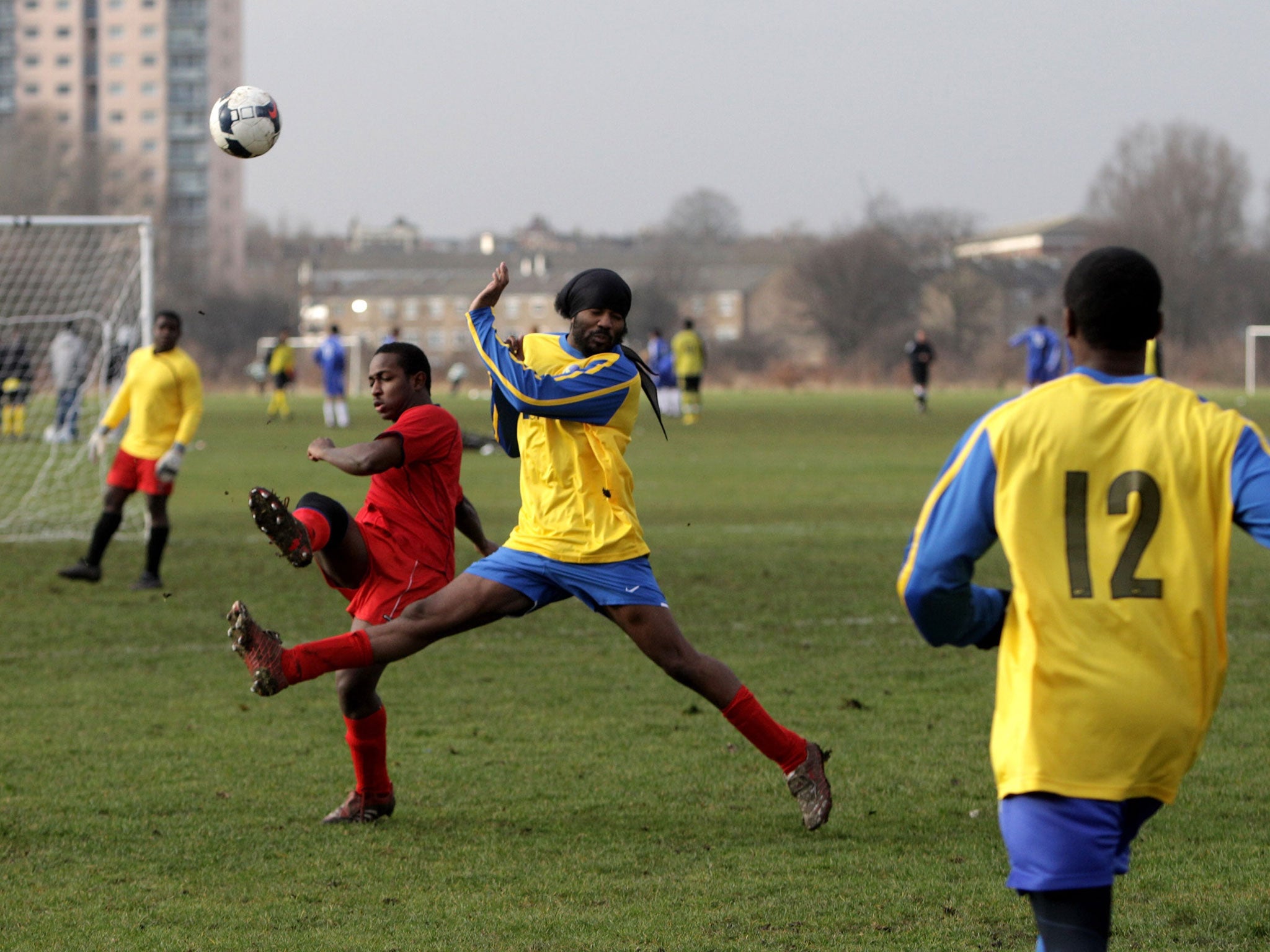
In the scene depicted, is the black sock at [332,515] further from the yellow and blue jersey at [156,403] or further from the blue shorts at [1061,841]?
the yellow and blue jersey at [156,403]

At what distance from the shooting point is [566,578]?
4.93 m

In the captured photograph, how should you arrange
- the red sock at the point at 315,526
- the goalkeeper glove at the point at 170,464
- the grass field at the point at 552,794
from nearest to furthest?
the grass field at the point at 552,794, the red sock at the point at 315,526, the goalkeeper glove at the point at 170,464

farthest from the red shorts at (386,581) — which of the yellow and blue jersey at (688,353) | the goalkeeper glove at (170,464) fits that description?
the yellow and blue jersey at (688,353)

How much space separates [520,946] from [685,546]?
9525 millimetres

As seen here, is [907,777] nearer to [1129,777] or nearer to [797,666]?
[797,666]

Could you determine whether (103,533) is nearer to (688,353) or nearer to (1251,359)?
(688,353)

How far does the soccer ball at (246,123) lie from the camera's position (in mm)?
6188

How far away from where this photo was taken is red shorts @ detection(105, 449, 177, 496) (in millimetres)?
10641

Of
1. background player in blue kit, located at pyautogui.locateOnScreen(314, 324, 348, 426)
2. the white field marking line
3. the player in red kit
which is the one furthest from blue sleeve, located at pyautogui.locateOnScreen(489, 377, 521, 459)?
background player in blue kit, located at pyautogui.locateOnScreen(314, 324, 348, 426)

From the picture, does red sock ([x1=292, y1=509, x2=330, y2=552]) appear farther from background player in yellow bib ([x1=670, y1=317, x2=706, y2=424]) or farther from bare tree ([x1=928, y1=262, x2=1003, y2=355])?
bare tree ([x1=928, y1=262, x2=1003, y2=355])

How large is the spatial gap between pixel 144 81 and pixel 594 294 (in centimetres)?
12034

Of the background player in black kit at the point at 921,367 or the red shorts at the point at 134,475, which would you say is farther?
the background player in black kit at the point at 921,367

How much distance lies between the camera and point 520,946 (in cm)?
408

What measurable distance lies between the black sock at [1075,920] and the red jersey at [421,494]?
296 centimetres
